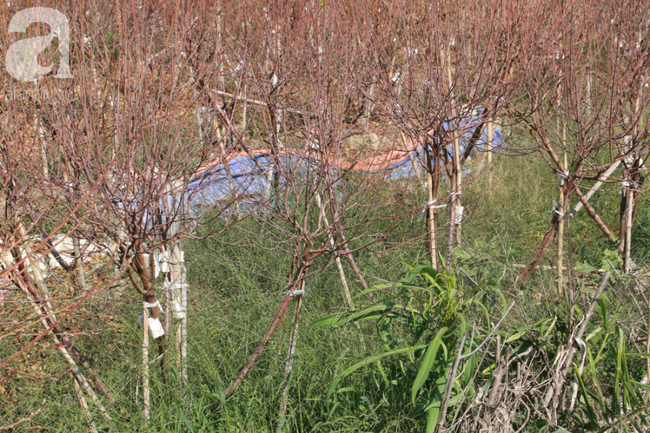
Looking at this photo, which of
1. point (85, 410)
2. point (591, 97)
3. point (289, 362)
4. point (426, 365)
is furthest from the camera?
point (591, 97)

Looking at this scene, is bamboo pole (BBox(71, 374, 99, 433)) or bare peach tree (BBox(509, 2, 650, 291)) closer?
bamboo pole (BBox(71, 374, 99, 433))

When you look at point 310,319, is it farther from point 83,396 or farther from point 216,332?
point 83,396

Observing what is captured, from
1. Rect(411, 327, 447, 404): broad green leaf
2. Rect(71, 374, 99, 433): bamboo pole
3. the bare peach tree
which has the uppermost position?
the bare peach tree

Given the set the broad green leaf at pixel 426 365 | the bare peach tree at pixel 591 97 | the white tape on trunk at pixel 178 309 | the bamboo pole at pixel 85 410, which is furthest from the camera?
the bare peach tree at pixel 591 97

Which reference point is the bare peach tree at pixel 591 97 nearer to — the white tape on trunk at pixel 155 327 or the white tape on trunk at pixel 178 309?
the white tape on trunk at pixel 178 309

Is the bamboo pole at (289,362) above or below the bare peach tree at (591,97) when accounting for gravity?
below

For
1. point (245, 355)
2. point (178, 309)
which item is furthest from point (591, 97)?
point (178, 309)

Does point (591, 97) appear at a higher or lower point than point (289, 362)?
higher

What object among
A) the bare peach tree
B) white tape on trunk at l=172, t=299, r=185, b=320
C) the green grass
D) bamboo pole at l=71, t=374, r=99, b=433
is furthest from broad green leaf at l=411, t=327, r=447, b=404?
the bare peach tree

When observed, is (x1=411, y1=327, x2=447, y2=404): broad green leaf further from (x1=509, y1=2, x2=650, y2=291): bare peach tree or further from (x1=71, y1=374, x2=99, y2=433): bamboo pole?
(x1=509, y1=2, x2=650, y2=291): bare peach tree

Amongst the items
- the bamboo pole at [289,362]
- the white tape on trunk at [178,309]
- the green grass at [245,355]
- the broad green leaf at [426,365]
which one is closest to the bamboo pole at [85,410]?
the green grass at [245,355]

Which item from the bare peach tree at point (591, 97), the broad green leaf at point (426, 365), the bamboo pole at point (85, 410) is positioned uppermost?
the bare peach tree at point (591, 97)

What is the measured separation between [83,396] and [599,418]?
2.43 meters

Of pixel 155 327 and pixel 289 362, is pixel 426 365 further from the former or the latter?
pixel 155 327
